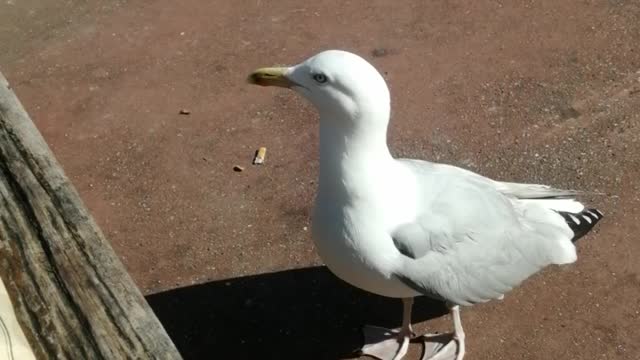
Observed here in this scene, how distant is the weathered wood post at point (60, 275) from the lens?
2.60m

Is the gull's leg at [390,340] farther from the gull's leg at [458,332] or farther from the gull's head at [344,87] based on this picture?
the gull's head at [344,87]

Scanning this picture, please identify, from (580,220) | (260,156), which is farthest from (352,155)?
(260,156)

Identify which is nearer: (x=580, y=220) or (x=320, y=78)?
(x=320, y=78)

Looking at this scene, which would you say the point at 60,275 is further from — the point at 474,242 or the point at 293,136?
the point at 293,136

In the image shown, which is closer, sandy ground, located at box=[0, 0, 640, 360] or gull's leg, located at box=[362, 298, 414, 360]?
gull's leg, located at box=[362, 298, 414, 360]

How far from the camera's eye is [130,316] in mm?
2631

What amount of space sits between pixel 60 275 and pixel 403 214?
145 cm

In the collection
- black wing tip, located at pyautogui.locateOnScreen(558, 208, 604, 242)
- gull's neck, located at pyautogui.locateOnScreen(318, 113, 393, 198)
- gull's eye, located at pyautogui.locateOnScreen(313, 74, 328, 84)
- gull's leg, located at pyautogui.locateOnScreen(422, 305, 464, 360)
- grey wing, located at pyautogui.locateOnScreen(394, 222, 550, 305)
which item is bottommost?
gull's leg, located at pyautogui.locateOnScreen(422, 305, 464, 360)

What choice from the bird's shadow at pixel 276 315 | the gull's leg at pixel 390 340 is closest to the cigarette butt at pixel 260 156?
the bird's shadow at pixel 276 315

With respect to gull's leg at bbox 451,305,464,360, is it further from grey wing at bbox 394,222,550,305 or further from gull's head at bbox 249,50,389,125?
gull's head at bbox 249,50,389,125

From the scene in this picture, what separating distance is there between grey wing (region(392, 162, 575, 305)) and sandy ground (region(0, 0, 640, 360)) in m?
0.48

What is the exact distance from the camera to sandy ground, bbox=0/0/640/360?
4281 millimetres

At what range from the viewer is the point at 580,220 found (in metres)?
4.03

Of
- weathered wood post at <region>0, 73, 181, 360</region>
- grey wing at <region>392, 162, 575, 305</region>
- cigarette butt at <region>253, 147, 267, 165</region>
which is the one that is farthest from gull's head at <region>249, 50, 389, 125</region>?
cigarette butt at <region>253, 147, 267, 165</region>
